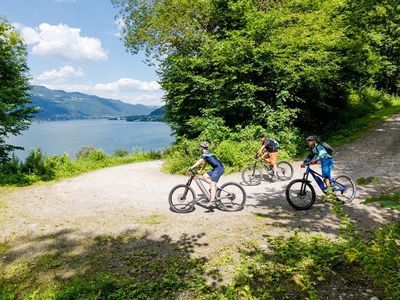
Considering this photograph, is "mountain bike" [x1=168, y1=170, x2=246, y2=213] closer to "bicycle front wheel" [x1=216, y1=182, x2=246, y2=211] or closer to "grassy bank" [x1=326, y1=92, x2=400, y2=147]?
"bicycle front wheel" [x1=216, y1=182, x2=246, y2=211]

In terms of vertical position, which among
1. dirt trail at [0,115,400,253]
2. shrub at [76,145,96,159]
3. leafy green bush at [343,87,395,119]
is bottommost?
shrub at [76,145,96,159]

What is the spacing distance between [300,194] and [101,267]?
19.2ft

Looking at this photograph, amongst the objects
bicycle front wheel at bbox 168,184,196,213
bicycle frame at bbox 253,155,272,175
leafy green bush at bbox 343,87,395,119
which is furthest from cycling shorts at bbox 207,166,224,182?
leafy green bush at bbox 343,87,395,119

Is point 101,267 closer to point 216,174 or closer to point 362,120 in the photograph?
point 216,174

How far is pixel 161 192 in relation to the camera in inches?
529

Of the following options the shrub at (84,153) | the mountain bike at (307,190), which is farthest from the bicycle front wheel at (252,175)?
the shrub at (84,153)

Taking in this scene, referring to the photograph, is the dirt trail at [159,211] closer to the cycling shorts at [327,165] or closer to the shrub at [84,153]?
the cycling shorts at [327,165]

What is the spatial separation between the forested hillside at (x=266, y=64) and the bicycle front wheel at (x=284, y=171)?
12.9ft

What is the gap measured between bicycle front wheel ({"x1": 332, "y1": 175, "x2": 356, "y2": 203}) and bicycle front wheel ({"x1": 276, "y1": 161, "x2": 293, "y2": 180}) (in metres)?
3.73

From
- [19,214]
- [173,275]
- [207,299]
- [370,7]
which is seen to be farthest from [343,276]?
[370,7]

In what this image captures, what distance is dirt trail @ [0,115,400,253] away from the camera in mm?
8531

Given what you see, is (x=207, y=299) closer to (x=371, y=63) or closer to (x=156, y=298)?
(x=156, y=298)

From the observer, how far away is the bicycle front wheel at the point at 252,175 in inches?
539

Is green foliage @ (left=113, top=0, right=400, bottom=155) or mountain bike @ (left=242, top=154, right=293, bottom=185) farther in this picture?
green foliage @ (left=113, top=0, right=400, bottom=155)
